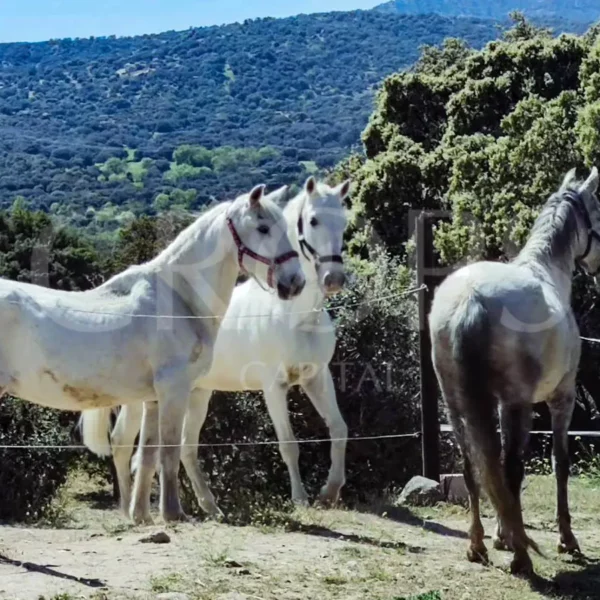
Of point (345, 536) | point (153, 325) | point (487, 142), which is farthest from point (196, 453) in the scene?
point (487, 142)

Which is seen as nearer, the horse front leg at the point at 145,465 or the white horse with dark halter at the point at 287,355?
the horse front leg at the point at 145,465

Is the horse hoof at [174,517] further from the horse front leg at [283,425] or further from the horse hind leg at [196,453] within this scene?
the horse front leg at [283,425]

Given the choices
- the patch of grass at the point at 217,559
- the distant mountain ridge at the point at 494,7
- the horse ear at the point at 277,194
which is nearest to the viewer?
the patch of grass at the point at 217,559

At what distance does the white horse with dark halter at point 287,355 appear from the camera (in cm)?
750

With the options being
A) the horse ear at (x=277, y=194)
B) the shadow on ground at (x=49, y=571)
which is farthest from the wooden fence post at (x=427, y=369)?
the shadow on ground at (x=49, y=571)

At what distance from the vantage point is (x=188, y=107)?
77.2m

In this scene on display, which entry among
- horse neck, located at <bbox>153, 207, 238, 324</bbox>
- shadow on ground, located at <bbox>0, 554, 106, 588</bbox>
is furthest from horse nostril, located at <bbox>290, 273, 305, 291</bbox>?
shadow on ground, located at <bbox>0, 554, 106, 588</bbox>

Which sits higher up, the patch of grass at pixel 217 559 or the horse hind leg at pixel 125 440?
the horse hind leg at pixel 125 440

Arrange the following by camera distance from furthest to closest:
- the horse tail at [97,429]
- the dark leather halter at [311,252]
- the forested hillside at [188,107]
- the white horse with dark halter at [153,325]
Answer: the forested hillside at [188,107]
the dark leather halter at [311,252]
the horse tail at [97,429]
the white horse with dark halter at [153,325]

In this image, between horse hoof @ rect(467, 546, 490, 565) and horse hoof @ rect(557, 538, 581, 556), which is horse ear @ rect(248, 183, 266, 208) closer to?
horse hoof @ rect(467, 546, 490, 565)

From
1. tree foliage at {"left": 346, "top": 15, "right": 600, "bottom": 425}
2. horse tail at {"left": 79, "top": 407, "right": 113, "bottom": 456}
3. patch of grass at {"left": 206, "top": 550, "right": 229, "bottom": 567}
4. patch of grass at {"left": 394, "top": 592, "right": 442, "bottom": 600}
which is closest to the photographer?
patch of grass at {"left": 394, "top": 592, "right": 442, "bottom": 600}

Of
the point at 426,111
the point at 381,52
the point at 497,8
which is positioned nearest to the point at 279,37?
the point at 381,52

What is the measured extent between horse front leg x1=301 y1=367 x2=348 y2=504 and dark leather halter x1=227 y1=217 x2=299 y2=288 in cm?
165

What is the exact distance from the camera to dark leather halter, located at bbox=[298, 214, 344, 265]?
295 inches
